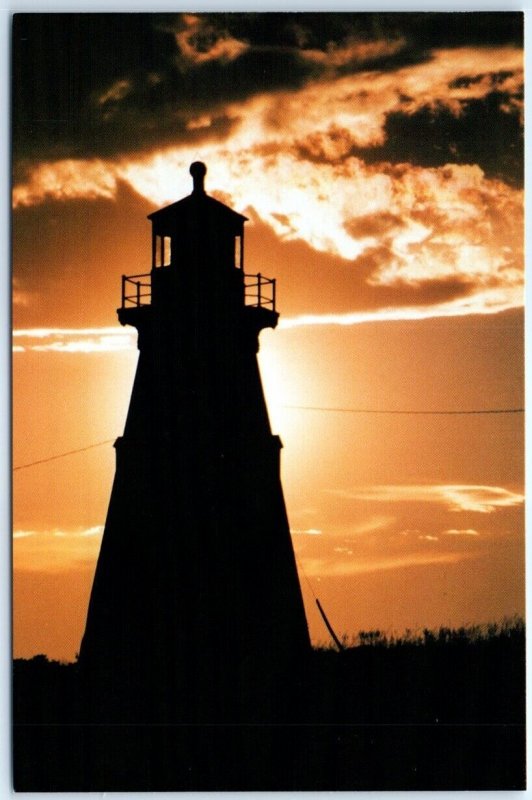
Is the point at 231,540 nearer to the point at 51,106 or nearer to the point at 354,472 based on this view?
the point at 354,472

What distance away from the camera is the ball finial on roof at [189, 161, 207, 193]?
5.38 meters

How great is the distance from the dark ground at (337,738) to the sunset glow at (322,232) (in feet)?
0.89

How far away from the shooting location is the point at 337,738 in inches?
211

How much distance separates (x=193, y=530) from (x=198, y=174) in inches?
65.4

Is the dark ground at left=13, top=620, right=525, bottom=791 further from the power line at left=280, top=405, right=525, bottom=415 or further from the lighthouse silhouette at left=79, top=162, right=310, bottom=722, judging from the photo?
the power line at left=280, top=405, right=525, bottom=415

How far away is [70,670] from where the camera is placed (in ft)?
17.6

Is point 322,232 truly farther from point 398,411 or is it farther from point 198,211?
point 398,411

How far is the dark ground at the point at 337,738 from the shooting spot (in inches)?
210

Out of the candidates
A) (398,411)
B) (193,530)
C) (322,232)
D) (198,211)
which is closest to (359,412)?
(398,411)

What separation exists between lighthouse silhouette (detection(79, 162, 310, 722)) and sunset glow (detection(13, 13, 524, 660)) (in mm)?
100

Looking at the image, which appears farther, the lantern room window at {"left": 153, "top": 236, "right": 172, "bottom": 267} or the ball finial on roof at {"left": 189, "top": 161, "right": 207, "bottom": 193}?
the lantern room window at {"left": 153, "top": 236, "right": 172, "bottom": 267}

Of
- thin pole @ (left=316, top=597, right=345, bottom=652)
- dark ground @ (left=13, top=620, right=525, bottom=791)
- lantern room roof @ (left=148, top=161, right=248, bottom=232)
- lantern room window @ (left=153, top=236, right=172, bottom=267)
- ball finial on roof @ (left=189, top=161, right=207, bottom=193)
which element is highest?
ball finial on roof @ (left=189, top=161, right=207, bottom=193)

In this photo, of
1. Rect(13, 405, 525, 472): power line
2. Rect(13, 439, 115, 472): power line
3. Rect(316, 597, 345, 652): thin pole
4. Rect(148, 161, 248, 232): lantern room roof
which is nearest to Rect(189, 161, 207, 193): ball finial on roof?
Rect(148, 161, 248, 232): lantern room roof

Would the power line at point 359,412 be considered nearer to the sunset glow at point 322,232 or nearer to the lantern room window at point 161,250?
the sunset glow at point 322,232
